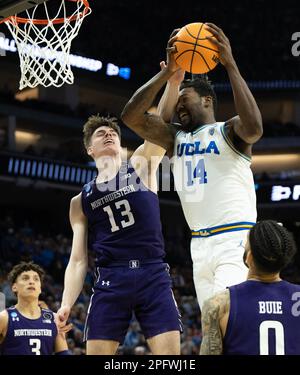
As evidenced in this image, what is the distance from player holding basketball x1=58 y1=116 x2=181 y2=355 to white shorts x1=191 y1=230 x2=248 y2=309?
1.34ft

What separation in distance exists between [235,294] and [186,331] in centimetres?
1255

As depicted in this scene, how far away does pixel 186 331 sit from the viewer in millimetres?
15242

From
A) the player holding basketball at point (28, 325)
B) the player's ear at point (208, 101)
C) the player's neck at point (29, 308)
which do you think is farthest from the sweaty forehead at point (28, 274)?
the player's ear at point (208, 101)

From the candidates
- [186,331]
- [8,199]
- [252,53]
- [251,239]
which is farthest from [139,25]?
[251,239]

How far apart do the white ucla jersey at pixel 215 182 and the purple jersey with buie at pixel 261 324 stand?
4.92 feet

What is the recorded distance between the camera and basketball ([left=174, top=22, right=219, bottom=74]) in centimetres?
449

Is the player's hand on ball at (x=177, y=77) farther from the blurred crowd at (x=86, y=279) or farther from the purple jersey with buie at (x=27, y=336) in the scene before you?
the blurred crowd at (x=86, y=279)

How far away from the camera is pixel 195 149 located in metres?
4.61

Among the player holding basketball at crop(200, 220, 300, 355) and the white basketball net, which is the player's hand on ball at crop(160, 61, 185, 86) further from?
the player holding basketball at crop(200, 220, 300, 355)

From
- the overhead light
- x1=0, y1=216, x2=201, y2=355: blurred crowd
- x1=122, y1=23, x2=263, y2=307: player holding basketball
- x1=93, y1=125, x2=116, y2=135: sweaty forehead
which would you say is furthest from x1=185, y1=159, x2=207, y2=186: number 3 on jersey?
the overhead light

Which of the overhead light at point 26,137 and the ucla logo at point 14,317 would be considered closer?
the ucla logo at point 14,317

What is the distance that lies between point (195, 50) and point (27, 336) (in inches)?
109

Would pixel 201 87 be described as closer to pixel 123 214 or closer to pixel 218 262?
pixel 123 214

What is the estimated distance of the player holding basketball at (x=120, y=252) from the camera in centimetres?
473
